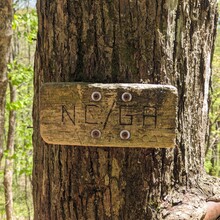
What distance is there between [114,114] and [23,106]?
20.6 feet

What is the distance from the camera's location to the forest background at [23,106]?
6.94m

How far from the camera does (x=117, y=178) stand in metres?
1.30

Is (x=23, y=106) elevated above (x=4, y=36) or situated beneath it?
situated beneath

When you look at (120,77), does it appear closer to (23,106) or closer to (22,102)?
(22,102)

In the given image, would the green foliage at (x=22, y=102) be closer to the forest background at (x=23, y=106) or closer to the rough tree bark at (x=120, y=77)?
the forest background at (x=23, y=106)

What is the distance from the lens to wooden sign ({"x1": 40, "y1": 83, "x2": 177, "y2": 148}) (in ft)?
4.08

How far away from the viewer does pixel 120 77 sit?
1.29m

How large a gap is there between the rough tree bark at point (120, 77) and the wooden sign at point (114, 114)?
0.06 m

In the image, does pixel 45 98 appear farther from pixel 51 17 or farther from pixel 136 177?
pixel 136 177

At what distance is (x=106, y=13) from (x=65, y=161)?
0.59 m

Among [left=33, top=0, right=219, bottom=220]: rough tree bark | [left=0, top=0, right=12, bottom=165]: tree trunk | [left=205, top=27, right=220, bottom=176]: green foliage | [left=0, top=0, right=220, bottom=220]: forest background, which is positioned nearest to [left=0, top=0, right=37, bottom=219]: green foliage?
[left=0, top=0, right=220, bottom=220]: forest background

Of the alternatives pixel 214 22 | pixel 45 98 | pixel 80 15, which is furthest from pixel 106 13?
pixel 214 22

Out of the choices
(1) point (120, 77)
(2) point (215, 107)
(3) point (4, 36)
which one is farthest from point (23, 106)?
(2) point (215, 107)

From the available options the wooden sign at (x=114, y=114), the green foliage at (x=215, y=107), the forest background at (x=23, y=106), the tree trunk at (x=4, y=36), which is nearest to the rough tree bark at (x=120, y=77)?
the wooden sign at (x=114, y=114)
